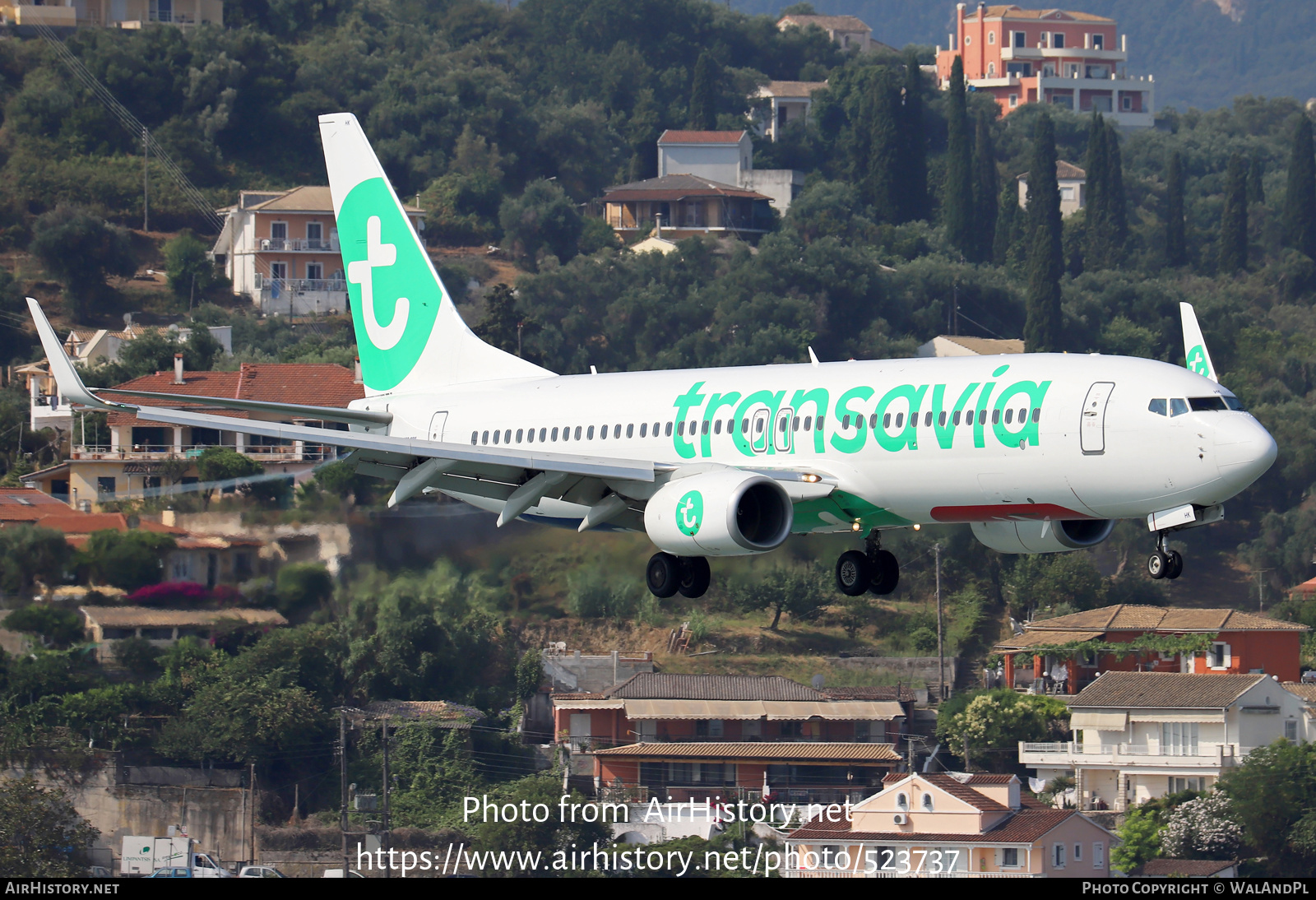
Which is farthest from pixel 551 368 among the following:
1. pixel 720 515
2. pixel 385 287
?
pixel 720 515

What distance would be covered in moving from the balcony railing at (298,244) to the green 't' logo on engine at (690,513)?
462 feet

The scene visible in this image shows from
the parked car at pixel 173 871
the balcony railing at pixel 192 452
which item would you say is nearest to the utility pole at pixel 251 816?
the parked car at pixel 173 871

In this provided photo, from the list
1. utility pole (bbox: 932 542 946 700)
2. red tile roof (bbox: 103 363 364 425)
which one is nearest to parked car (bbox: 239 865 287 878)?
red tile roof (bbox: 103 363 364 425)

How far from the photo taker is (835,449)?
39594mm

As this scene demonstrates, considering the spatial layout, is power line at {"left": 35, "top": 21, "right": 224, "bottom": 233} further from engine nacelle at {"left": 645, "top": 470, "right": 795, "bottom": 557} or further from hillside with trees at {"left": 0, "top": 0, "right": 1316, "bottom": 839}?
engine nacelle at {"left": 645, "top": 470, "right": 795, "bottom": 557}

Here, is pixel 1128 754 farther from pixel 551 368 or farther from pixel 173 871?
pixel 551 368

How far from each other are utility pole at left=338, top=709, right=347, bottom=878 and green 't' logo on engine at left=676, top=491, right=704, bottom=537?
41370mm

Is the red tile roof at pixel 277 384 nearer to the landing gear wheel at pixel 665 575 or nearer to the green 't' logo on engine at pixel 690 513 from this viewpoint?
the landing gear wheel at pixel 665 575

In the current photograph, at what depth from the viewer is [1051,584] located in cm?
11162

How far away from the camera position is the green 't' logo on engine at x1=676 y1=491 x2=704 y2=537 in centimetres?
3922

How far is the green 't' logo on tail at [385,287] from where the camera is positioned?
166 ft
